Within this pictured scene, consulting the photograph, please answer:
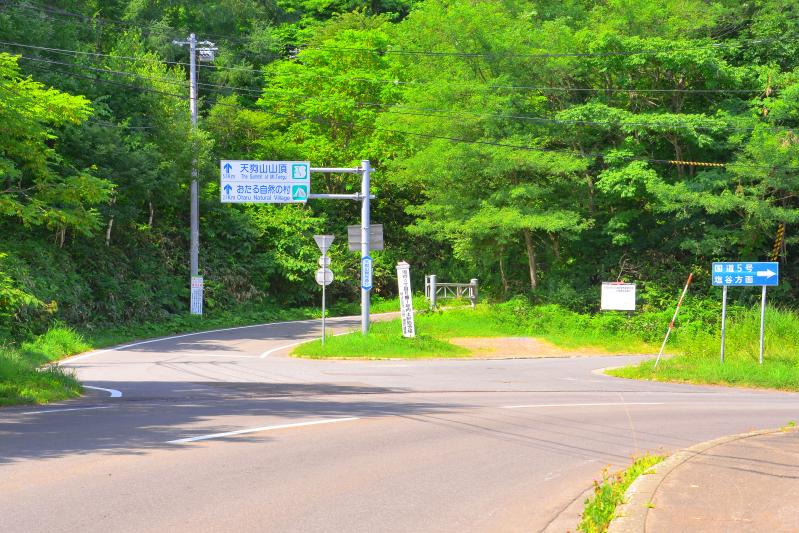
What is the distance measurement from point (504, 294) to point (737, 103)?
1252 cm

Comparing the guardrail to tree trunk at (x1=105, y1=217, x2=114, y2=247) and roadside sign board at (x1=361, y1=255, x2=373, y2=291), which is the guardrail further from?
tree trunk at (x1=105, y1=217, x2=114, y2=247)

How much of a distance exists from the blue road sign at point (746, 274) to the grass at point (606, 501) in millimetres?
13838

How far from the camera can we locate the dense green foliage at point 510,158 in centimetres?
3228

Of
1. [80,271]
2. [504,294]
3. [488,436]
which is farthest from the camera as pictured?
[504,294]

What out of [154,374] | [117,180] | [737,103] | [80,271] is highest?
[737,103]

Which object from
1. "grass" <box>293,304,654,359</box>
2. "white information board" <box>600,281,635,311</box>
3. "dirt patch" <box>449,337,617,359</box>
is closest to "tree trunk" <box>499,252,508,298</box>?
"grass" <box>293,304,654,359</box>

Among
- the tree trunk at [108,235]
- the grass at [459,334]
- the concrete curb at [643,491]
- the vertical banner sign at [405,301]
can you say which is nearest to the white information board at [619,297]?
the grass at [459,334]

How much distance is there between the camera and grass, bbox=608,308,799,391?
68.6 ft

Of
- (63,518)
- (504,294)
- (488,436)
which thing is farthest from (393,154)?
(63,518)

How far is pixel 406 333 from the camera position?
28.9 m

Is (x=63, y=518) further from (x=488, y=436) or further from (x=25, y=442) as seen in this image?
(x=488, y=436)

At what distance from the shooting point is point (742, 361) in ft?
73.6

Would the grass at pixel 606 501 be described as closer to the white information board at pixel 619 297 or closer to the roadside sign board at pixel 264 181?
the white information board at pixel 619 297

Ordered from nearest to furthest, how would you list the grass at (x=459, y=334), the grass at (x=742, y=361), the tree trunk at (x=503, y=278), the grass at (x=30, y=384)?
the grass at (x=30, y=384) → the grass at (x=742, y=361) → the grass at (x=459, y=334) → the tree trunk at (x=503, y=278)
